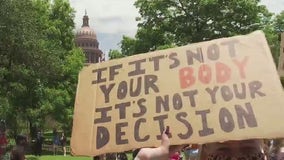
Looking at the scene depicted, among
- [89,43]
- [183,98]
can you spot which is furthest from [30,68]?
[89,43]

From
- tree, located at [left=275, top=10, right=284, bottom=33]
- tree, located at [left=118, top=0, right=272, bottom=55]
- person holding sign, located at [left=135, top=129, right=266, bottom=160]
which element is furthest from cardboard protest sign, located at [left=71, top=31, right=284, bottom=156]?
tree, located at [left=275, top=10, right=284, bottom=33]

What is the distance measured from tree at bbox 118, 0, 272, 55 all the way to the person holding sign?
39.6m

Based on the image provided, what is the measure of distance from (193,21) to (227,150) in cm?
4100

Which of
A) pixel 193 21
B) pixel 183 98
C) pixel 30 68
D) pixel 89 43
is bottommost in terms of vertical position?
pixel 183 98

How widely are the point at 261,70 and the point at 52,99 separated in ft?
126

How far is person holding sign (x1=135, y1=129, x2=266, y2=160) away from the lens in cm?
395

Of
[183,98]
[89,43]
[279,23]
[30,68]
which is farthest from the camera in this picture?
[89,43]

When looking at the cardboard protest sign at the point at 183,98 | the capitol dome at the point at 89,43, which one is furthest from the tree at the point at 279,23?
the capitol dome at the point at 89,43

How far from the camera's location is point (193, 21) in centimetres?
4469

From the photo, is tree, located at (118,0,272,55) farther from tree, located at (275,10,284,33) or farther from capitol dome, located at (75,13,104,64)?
capitol dome, located at (75,13,104,64)

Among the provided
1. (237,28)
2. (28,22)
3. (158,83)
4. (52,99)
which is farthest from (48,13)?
(158,83)

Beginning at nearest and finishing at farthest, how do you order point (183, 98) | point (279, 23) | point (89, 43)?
point (183, 98)
point (279, 23)
point (89, 43)

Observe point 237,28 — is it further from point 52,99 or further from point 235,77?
point 235,77

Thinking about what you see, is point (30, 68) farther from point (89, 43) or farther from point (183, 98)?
point (89, 43)
